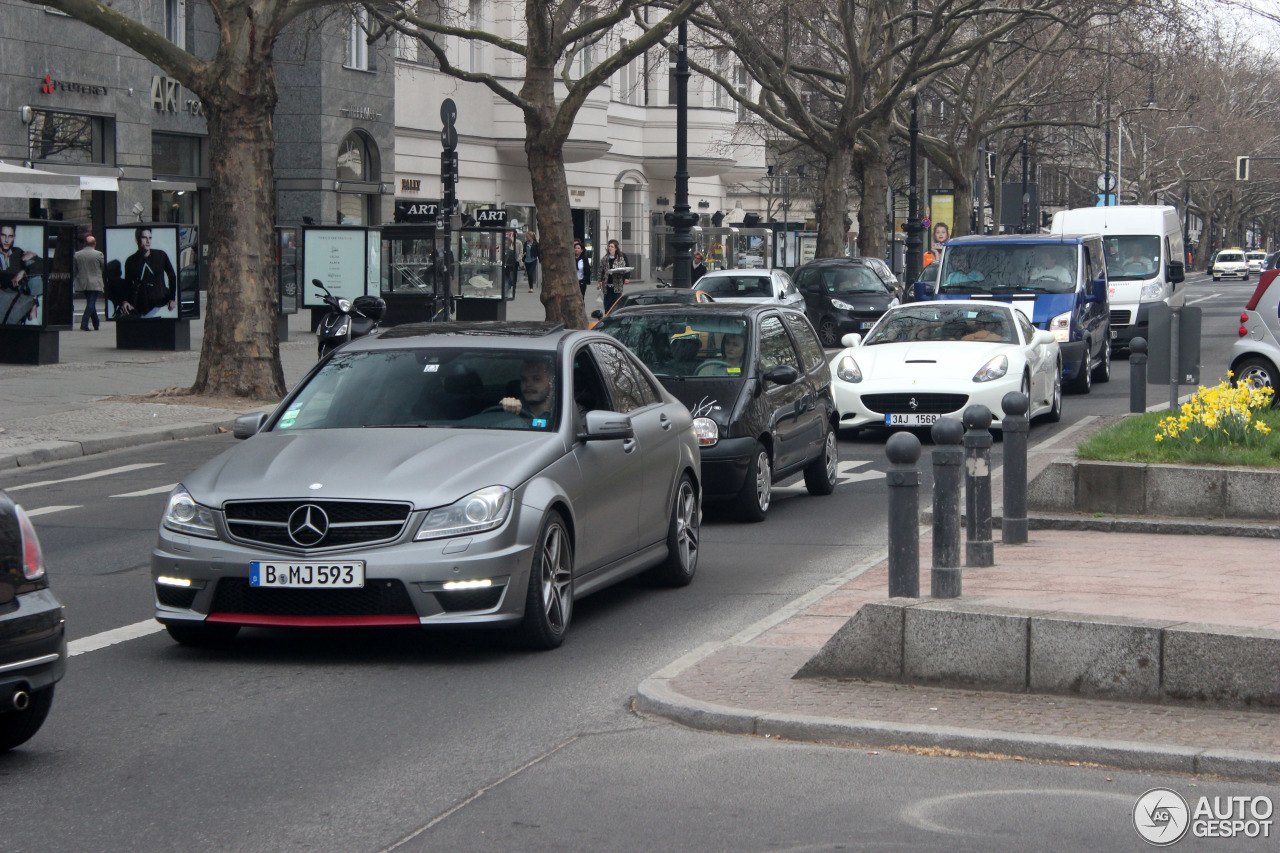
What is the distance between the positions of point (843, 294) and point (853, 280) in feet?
1.62

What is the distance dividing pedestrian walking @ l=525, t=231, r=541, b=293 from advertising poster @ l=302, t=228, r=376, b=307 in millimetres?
21900

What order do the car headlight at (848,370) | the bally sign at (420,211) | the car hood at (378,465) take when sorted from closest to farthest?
the car hood at (378,465)
the car headlight at (848,370)
the bally sign at (420,211)

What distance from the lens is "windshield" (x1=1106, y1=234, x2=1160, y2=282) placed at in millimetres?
31297

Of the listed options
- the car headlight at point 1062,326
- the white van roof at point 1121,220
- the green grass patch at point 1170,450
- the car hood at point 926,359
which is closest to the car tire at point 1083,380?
the car headlight at point 1062,326

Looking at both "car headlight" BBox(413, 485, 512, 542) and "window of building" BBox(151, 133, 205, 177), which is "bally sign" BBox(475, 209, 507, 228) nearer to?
"window of building" BBox(151, 133, 205, 177)

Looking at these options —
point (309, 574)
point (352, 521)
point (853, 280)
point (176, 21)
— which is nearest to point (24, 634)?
point (309, 574)

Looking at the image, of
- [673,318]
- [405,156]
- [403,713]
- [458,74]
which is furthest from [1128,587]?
[405,156]

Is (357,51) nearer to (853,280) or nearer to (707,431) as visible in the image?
(853,280)

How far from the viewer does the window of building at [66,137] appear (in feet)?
113

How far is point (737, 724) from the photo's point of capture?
19.9 feet

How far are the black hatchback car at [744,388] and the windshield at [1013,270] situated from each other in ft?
30.5

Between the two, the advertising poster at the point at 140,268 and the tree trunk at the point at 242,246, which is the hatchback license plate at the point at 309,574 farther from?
the advertising poster at the point at 140,268

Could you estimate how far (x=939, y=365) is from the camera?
16.6 m

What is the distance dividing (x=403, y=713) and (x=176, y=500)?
174cm
